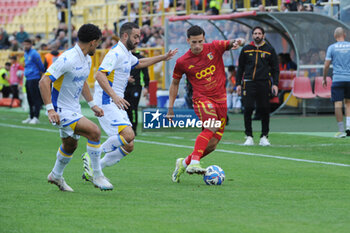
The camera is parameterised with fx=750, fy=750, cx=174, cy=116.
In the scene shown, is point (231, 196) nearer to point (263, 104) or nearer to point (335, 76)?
point (263, 104)

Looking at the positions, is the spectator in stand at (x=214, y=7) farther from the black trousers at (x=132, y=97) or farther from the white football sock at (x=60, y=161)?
the white football sock at (x=60, y=161)

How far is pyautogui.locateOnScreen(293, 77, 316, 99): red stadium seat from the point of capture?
71.7ft

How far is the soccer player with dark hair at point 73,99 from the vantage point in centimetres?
807

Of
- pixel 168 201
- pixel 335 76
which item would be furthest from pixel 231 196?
pixel 335 76

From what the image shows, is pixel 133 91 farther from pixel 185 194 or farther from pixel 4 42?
pixel 4 42

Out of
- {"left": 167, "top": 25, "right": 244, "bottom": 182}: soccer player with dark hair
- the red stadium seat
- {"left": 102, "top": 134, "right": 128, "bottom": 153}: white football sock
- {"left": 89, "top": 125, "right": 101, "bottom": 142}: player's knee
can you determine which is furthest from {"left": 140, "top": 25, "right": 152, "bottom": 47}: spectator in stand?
{"left": 89, "top": 125, "right": 101, "bottom": 142}: player's knee

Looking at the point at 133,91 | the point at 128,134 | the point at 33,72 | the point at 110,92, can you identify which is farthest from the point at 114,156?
the point at 33,72

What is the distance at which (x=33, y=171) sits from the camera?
34.0 feet

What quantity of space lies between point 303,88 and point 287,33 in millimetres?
2209

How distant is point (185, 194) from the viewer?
8094 mm

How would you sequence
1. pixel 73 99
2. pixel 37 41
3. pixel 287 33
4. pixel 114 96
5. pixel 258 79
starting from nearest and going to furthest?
1. pixel 73 99
2. pixel 114 96
3. pixel 258 79
4. pixel 287 33
5. pixel 37 41

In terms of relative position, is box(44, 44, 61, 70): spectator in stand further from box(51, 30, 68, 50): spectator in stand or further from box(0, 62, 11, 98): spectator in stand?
box(51, 30, 68, 50): spectator in stand

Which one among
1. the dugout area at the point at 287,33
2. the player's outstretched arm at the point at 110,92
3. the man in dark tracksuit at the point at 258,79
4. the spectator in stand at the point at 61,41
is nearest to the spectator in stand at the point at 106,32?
the spectator in stand at the point at 61,41

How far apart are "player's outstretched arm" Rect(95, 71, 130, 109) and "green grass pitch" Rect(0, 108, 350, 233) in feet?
3.17
